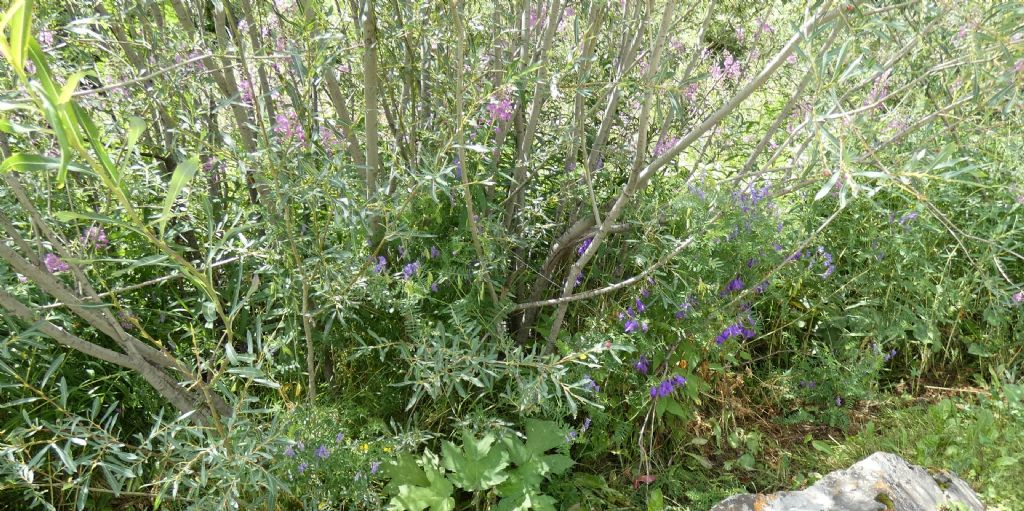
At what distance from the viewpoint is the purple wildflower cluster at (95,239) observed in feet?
6.44

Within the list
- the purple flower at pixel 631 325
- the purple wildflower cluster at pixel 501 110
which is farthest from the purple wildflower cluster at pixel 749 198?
the purple wildflower cluster at pixel 501 110

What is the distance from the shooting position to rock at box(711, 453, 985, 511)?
2.04m

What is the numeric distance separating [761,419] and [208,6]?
2.62m

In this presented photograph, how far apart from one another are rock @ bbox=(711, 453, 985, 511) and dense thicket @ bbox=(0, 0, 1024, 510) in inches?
19.1

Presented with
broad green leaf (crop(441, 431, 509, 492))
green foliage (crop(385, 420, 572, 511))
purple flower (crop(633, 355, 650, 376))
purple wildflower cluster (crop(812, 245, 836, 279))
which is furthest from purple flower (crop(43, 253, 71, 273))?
purple wildflower cluster (crop(812, 245, 836, 279))

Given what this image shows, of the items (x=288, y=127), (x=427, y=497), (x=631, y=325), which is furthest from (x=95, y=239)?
(x=631, y=325)

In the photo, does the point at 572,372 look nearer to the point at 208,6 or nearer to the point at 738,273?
the point at 738,273

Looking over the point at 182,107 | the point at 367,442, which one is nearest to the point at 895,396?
the point at 367,442

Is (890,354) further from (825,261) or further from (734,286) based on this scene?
(734,286)

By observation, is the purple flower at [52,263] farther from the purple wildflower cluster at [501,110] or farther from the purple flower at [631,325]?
the purple flower at [631,325]

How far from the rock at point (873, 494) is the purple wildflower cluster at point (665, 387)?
0.49 meters

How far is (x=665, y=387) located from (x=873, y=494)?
72cm

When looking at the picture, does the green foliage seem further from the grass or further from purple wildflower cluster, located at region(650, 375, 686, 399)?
the grass

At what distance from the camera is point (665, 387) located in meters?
2.53
